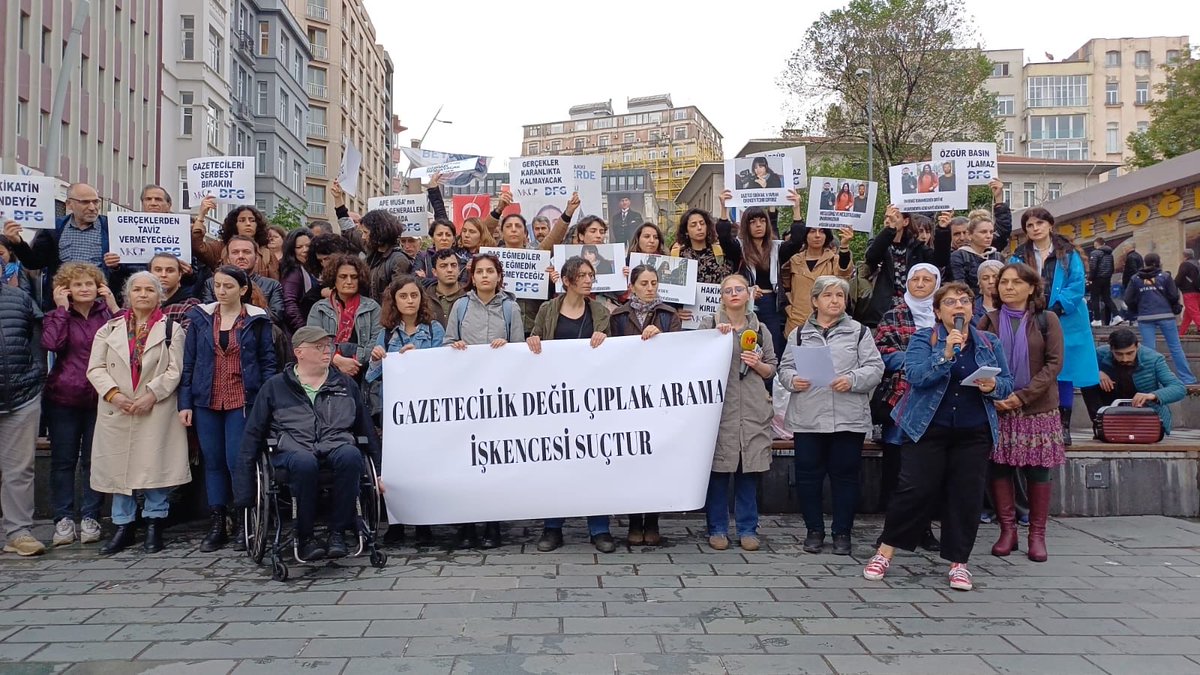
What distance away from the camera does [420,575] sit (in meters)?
6.05

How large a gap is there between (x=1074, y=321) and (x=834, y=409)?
2.67 meters

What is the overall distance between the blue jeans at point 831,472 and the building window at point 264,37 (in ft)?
190

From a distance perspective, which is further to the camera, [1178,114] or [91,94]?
[1178,114]

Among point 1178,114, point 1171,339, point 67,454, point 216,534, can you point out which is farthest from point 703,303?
point 1178,114

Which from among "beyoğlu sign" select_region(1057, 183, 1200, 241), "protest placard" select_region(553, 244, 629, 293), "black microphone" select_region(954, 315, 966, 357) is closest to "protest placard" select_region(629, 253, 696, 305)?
"protest placard" select_region(553, 244, 629, 293)

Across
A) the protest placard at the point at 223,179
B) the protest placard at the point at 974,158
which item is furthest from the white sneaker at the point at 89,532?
the protest placard at the point at 974,158

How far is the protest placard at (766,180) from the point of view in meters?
8.72

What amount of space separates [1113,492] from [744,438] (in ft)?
11.4

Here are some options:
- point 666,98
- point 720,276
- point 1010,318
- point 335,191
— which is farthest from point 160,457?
point 666,98

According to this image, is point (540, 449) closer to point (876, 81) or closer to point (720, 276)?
point (720, 276)

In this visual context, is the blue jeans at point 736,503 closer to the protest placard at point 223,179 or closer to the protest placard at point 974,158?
the protest placard at point 974,158

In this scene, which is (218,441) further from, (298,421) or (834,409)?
(834,409)

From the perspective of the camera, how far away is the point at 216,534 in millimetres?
6809

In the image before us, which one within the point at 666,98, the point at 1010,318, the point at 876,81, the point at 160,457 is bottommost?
the point at 160,457
